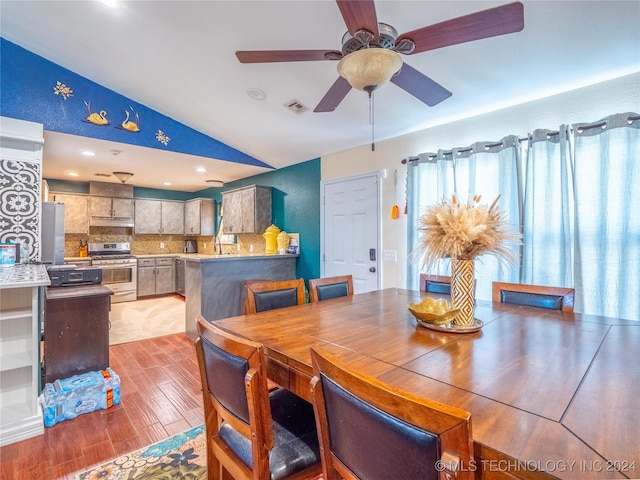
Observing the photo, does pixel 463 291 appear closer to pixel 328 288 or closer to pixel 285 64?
pixel 328 288

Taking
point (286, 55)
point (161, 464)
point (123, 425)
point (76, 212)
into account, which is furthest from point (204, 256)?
point (286, 55)

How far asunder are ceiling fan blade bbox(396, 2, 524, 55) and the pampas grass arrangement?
2.37 ft

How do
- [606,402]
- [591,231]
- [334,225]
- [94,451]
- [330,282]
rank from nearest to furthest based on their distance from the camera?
1. [606,402]
2. [94,451]
3. [591,231]
4. [330,282]
5. [334,225]

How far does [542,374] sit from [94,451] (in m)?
2.46

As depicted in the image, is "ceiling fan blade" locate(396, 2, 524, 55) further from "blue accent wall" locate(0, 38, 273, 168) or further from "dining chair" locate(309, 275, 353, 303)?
"blue accent wall" locate(0, 38, 273, 168)

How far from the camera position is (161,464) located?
1.77 metres

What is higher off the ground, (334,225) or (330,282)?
(334,225)

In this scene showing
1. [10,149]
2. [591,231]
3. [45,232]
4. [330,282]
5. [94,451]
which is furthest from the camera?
[45,232]

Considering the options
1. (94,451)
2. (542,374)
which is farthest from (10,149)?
(542,374)

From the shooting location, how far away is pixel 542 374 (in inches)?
37.9

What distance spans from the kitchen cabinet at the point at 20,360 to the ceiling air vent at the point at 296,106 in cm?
249

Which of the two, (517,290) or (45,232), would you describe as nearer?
(517,290)

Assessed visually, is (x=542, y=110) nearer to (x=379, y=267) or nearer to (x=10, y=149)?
(x=379, y=267)

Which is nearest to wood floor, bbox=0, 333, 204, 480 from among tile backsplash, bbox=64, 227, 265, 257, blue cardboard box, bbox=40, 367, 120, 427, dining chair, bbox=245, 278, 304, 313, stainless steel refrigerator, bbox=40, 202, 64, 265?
blue cardboard box, bbox=40, 367, 120, 427
